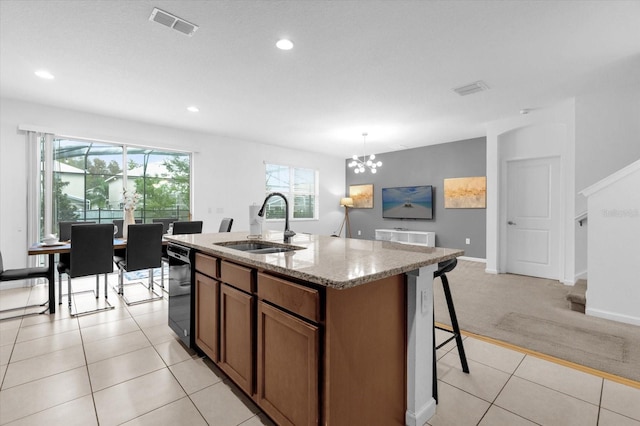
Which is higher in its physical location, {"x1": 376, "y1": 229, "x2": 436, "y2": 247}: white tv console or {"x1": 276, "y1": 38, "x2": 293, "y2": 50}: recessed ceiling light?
{"x1": 276, "y1": 38, "x2": 293, "y2": 50}: recessed ceiling light

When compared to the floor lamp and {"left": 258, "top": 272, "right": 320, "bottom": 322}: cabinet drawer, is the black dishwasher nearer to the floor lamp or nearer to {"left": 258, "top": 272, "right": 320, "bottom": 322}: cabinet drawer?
{"left": 258, "top": 272, "right": 320, "bottom": 322}: cabinet drawer

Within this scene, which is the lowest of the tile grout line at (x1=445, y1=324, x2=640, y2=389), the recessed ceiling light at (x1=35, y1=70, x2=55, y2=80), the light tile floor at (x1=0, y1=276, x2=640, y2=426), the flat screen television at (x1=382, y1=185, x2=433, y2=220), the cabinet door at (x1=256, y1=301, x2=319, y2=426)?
the light tile floor at (x1=0, y1=276, x2=640, y2=426)

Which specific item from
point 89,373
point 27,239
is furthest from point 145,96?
point 89,373

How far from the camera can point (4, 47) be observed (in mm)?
2771

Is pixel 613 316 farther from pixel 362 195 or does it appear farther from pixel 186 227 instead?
pixel 362 195

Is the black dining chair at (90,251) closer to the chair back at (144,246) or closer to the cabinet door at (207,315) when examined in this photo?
the chair back at (144,246)

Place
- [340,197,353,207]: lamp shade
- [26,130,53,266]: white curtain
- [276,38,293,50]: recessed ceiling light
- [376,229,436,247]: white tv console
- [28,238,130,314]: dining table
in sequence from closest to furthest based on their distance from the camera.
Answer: [276,38,293,50]: recessed ceiling light < [28,238,130,314]: dining table < [26,130,53,266]: white curtain < [376,229,436,247]: white tv console < [340,197,353,207]: lamp shade

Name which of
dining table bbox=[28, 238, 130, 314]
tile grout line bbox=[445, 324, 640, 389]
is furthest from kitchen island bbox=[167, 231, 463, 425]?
dining table bbox=[28, 238, 130, 314]

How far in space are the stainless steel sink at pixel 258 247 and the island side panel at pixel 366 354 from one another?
89cm

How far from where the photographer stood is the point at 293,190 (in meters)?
7.91

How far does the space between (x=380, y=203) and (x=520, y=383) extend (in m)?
6.34

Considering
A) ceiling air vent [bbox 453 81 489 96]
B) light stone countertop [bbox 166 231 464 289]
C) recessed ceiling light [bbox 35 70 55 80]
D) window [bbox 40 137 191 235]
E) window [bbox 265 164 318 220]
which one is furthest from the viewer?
window [bbox 265 164 318 220]

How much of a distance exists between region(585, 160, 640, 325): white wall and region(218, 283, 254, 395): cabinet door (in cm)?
357

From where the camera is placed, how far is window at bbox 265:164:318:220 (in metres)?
7.39
